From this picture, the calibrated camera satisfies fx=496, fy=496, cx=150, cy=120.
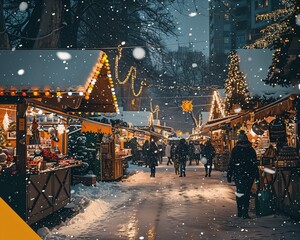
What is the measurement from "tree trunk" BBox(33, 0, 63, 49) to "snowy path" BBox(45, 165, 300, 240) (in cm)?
485

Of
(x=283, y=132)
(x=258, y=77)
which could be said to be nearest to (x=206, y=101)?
(x=258, y=77)

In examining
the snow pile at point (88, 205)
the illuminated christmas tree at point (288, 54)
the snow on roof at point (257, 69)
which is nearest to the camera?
the snow pile at point (88, 205)

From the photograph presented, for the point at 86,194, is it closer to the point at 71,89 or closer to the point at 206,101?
the point at 71,89

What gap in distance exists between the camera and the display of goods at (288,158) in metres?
11.3

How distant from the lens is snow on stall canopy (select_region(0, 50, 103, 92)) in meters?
10.1

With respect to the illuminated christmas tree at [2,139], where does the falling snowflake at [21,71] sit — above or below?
above

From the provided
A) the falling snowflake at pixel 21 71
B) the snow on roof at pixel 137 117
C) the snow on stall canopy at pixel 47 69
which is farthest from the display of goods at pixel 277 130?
the snow on roof at pixel 137 117

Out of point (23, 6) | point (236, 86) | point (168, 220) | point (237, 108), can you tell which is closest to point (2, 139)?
point (23, 6)

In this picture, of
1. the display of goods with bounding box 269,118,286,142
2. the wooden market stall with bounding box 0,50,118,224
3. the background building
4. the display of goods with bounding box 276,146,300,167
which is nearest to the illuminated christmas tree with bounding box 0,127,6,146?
the wooden market stall with bounding box 0,50,118,224

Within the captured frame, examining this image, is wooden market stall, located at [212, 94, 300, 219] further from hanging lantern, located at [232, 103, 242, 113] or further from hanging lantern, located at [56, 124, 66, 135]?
hanging lantern, located at [232, 103, 242, 113]

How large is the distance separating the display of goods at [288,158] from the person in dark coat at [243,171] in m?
0.63

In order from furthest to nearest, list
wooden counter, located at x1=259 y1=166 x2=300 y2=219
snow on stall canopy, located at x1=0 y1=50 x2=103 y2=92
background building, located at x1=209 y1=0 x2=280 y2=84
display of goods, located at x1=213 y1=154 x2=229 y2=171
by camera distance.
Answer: background building, located at x1=209 y1=0 x2=280 y2=84 → display of goods, located at x1=213 y1=154 x2=229 y2=171 → snow on stall canopy, located at x1=0 y1=50 x2=103 y2=92 → wooden counter, located at x1=259 y1=166 x2=300 y2=219

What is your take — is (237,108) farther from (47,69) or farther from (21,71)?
(21,71)

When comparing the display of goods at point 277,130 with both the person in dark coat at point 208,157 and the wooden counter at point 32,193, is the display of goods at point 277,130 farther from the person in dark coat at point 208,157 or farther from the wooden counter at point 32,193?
the person in dark coat at point 208,157
